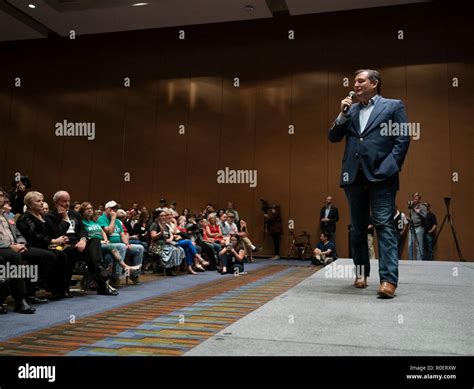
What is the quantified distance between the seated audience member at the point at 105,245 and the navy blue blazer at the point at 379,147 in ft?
11.1

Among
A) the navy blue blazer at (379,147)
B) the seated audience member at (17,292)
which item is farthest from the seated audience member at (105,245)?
the navy blue blazer at (379,147)

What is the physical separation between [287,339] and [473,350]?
69 cm

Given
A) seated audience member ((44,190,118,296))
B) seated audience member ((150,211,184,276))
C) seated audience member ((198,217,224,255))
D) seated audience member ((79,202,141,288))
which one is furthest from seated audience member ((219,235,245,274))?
seated audience member ((44,190,118,296))

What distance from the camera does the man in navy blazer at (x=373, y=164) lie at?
9.13 ft

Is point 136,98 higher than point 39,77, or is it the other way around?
point 39,77

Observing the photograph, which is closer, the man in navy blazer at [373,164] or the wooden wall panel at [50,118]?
the man in navy blazer at [373,164]

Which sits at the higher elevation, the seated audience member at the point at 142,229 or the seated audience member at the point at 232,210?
the seated audience member at the point at 232,210

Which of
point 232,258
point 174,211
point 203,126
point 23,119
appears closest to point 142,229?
point 174,211

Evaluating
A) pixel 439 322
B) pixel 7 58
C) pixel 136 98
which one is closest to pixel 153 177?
pixel 136 98

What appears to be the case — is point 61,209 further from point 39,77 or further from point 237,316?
point 39,77

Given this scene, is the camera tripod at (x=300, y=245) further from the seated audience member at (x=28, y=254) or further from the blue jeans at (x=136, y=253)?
the seated audience member at (x=28, y=254)

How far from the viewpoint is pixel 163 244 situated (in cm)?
713
